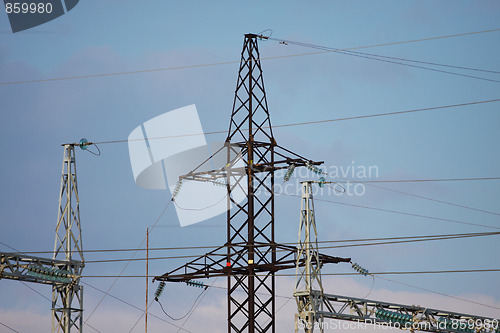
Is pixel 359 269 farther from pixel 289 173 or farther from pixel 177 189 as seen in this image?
pixel 177 189

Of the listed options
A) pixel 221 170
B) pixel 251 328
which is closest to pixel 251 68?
pixel 221 170

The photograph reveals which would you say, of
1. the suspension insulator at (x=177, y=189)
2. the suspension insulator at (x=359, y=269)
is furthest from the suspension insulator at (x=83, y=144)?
the suspension insulator at (x=359, y=269)

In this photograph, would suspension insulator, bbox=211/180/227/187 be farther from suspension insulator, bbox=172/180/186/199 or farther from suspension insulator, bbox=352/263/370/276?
suspension insulator, bbox=352/263/370/276

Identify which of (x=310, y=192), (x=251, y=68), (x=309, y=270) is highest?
(x=251, y=68)

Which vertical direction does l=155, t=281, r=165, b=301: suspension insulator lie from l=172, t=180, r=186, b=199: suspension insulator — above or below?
below

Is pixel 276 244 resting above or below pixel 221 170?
below

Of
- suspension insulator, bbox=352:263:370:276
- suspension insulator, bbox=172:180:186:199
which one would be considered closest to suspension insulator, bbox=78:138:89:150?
suspension insulator, bbox=172:180:186:199

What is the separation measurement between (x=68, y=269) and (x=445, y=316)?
27230mm

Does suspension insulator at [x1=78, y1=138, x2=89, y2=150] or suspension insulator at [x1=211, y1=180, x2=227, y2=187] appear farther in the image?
suspension insulator at [x1=211, y1=180, x2=227, y2=187]

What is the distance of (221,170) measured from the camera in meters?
→ 56.0

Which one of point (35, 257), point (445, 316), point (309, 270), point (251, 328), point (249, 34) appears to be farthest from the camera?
point (445, 316)

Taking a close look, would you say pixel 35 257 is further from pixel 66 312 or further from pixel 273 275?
pixel 273 275

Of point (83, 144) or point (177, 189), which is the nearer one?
point (83, 144)

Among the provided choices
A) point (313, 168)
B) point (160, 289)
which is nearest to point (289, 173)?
point (313, 168)
